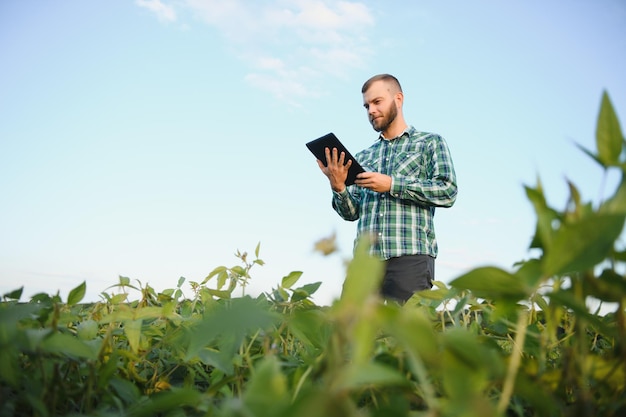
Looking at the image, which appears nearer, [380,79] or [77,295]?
[77,295]

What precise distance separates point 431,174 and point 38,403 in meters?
3.25

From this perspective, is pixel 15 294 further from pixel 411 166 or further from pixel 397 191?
pixel 411 166

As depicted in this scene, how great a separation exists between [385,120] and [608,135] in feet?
11.3

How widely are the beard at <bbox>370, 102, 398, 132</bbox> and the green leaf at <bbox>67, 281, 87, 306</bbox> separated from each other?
3.29 meters

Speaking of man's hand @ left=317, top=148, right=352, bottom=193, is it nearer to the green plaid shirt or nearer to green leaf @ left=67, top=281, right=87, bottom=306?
the green plaid shirt

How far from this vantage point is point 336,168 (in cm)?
303

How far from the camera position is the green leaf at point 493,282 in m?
0.34

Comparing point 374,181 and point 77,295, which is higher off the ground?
point 374,181

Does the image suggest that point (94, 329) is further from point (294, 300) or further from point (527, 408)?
point (527, 408)

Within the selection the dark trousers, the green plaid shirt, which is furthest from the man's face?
the dark trousers

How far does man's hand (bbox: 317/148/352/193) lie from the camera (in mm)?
3006

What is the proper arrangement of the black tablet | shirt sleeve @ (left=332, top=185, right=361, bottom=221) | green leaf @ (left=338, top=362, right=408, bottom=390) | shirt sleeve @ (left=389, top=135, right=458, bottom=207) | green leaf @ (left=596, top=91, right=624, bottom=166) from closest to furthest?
green leaf @ (left=338, top=362, right=408, bottom=390), green leaf @ (left=596, top=91, right=624, bottom=166), the black tablet, shirt sleeve @ (left=389, top=135, right=458, bottom=207), shirt sleeve @ (left=332, top=185, right=361, bottom=221)

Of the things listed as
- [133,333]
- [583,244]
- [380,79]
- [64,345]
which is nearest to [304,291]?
[133,333]

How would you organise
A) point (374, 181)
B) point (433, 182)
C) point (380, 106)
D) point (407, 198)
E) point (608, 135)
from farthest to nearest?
point (380, 106)
point (433, 182)
point (407, 198)
point (374, 181)
point (608, 135)
